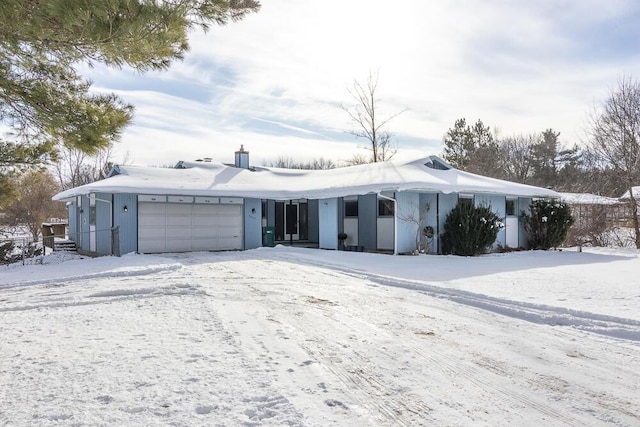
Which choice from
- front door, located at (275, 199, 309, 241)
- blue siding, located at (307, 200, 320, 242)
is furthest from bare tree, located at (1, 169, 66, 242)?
blue siding, located at (307, 200, 320, 242)

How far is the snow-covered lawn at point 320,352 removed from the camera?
3.46 meters

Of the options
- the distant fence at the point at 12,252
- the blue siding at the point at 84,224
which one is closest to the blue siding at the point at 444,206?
the blue siding at the point at 84,224

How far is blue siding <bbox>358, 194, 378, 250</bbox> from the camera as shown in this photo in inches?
654

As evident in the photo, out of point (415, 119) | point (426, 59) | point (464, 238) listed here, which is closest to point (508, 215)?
point (464, 238)

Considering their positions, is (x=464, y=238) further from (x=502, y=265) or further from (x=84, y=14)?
(x=84, y=14)

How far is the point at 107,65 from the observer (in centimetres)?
591

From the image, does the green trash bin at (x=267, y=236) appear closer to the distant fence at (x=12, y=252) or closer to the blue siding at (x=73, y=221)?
the distant fence at (x=12, y=252)

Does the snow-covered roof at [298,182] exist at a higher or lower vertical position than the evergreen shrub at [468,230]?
higher

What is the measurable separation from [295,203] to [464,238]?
7.99 meters

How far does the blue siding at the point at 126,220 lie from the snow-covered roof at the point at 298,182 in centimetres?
56

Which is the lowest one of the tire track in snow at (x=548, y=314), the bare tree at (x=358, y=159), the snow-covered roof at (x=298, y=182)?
the tire track in snow at (x=548, y=314)

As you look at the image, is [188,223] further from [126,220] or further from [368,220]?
[368,220]

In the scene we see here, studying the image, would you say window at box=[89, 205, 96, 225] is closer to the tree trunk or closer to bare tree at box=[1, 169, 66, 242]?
bare tree at box=[1, 169, 66, 242]

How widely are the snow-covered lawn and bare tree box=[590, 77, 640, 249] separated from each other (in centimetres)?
1545
